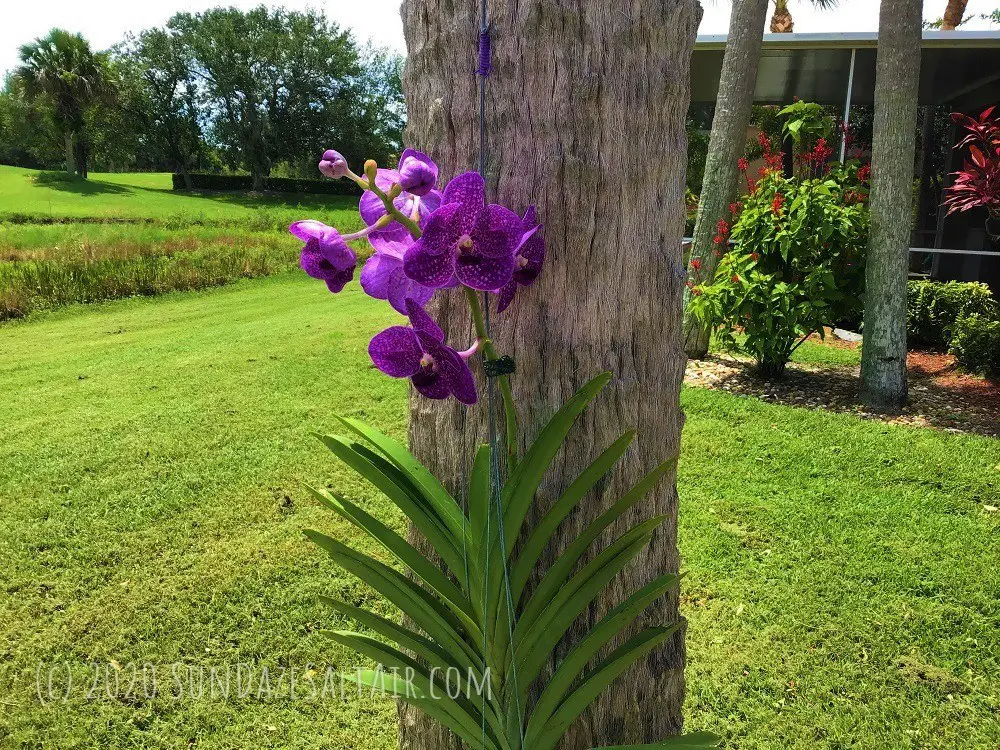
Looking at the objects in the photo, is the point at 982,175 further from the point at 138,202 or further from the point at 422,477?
the point at 138,202

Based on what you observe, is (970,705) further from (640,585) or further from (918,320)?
(918,320)

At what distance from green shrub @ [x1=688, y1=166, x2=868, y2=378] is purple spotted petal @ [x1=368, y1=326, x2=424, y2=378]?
17.0 ft

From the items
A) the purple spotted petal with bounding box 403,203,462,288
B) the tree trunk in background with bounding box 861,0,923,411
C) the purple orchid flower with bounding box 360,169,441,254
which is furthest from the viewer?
the tree trunk in background with bounding box 861,0,923,411

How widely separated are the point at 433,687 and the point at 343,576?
190 cm

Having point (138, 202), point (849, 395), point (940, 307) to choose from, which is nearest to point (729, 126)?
point (849, 395)

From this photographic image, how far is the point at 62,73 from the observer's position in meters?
36.6

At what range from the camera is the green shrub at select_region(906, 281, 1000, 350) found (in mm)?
7199

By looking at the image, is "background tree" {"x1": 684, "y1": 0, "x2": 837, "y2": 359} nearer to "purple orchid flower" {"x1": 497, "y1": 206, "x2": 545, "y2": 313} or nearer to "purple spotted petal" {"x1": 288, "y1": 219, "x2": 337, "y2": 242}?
"purple orchid flower" {"x1": 497, "y1": 206, "x2": 545, "y2": 313}

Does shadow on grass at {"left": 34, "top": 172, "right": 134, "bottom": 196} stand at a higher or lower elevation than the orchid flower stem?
higher

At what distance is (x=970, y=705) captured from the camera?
2498 mm

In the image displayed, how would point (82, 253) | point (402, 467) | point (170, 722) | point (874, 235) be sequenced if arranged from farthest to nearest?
point (82, 253)
point (874, 235)
point (170, 722)
point (402, 467)

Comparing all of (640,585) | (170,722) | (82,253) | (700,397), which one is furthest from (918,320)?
(82,253)

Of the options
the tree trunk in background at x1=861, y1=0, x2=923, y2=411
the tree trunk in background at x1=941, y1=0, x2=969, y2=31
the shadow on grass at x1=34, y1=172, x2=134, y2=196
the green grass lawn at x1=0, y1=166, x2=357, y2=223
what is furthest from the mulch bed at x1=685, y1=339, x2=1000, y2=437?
the shadow on grass at x1=34, y1=172, x2=134, y2=196

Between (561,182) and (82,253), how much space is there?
1181cm
